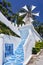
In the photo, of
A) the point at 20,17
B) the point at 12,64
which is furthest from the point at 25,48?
the point at 20,17

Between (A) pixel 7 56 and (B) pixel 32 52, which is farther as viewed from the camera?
(B) pixel 32 52

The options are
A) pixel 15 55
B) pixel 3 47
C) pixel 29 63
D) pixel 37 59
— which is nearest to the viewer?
pixel 3 47

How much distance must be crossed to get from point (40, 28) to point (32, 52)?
54.3 ft

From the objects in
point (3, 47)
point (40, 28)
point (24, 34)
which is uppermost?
point (40, 28)

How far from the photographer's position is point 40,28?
3572cm

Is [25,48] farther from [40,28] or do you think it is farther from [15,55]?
[40,28]

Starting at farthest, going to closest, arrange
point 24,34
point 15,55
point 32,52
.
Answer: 1. point 24,34
2. point 32,52
3. point 15,55

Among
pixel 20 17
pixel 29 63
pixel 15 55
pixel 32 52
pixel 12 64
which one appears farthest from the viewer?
pixel 20 17

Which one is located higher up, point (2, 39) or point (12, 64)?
point (2, 39)

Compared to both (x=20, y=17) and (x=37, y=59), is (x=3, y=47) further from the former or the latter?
(x=20, y=17)

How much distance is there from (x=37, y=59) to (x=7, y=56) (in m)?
4.80

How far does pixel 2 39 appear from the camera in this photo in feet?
40.1

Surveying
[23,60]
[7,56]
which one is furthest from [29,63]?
[7,56]

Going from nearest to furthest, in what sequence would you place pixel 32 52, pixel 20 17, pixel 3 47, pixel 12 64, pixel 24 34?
1. pixel 3 47
2. pixel 12 64
3. pixel 32 52
4. pixel 24 34
5. pixel 20 17
